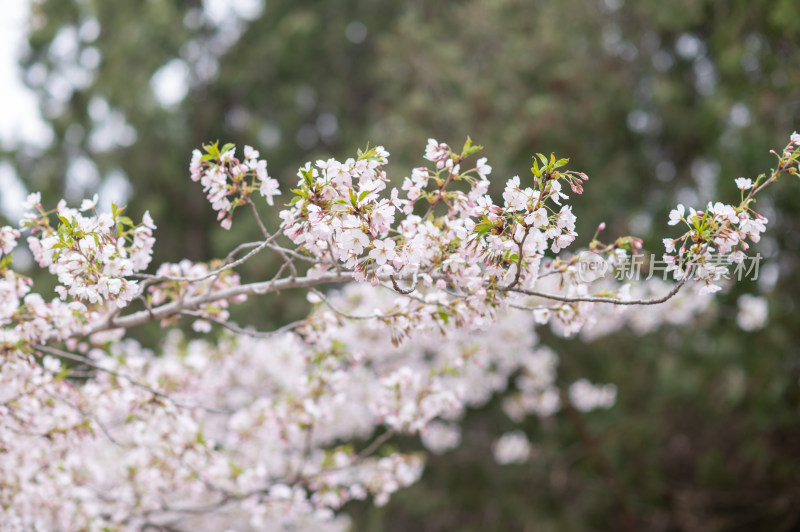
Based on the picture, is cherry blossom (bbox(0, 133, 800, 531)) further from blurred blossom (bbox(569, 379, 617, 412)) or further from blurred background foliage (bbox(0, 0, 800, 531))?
blurred background foliage (bbox(0, 0, 800, 531))

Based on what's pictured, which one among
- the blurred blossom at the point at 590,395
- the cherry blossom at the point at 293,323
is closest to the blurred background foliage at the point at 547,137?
the blurred blossom at the point at 590,395

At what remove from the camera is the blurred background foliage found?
478cm

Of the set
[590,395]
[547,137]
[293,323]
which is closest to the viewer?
[293,323]

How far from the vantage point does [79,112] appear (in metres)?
7.61

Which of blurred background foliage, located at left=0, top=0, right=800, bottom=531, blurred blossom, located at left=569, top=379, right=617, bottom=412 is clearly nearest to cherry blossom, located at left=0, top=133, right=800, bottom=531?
blurred blossom, located at left=569, top=379, right=617, bottom=412

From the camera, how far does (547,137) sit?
18.4ft

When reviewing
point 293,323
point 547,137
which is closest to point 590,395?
point 547,137

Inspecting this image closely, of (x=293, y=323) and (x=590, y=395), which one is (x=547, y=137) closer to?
(x=590, y=395)

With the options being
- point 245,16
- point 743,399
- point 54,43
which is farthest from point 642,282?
point 54,43

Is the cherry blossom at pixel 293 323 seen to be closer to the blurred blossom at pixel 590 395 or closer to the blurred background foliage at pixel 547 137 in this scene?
the blurred blossom at pixel 590 395

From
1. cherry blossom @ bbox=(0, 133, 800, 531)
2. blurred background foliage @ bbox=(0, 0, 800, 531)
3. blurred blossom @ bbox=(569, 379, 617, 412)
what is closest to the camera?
cherry blossom @ bbox=(0, 133, 800, 531)

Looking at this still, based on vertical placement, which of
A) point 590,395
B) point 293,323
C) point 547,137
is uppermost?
point 547,137

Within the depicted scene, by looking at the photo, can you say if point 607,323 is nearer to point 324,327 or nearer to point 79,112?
point 324,327

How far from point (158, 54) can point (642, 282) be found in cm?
574
